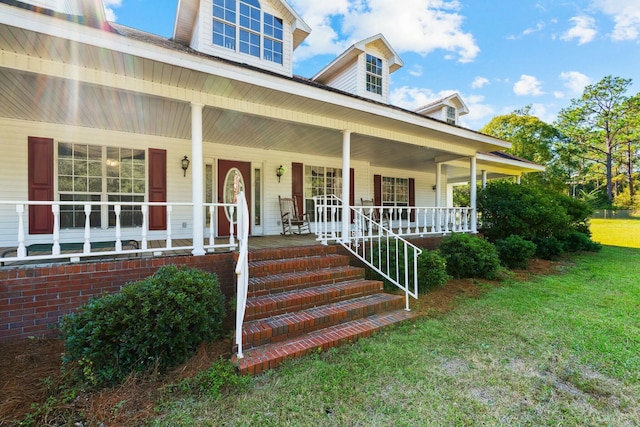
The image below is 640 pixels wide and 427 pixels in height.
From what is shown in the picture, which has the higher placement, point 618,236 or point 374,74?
point 374,74

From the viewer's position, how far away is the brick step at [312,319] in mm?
3047

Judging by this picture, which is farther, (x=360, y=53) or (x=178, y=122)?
(x=360, y=53)

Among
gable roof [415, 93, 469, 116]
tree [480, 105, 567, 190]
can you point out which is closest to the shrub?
gable roof [415, 93, 469, 116]

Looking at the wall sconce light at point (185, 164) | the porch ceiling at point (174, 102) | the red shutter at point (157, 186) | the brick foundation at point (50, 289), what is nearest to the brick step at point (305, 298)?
the brick foundation at point (50, 289)

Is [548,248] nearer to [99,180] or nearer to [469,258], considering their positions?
[469,258]

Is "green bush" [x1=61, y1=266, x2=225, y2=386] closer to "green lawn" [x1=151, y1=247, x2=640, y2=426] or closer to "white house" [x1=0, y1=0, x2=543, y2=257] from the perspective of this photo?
"green lawn" [x1=151, y1=247, x2=640, y2=426]

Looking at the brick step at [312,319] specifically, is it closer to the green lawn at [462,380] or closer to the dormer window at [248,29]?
the green lawn at [462,380]

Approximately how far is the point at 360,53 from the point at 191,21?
3.90m

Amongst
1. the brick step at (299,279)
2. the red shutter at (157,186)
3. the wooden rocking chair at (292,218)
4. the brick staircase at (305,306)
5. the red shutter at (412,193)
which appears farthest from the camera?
the red shutter at (412,193)

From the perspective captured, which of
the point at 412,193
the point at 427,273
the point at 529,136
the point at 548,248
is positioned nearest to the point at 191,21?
the point at 427,273

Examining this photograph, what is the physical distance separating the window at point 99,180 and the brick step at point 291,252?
3.25 m

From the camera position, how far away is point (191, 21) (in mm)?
5914

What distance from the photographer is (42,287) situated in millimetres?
3209

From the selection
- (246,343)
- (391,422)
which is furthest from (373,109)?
(391,422)
